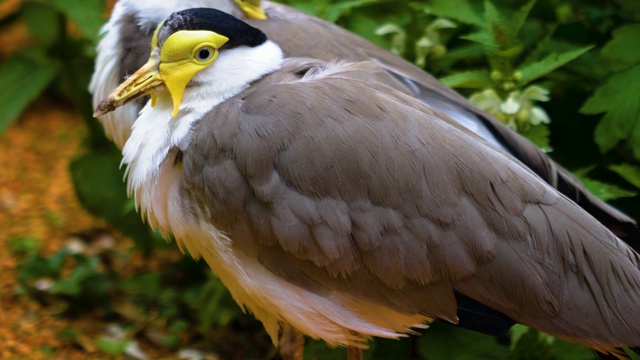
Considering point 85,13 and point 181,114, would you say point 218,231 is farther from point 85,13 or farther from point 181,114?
point 85,13

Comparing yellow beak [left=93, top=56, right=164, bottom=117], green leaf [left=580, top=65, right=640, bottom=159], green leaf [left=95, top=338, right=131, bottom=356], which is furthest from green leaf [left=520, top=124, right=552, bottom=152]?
green leaf [left=95, top=338, right=131, bottom=356]

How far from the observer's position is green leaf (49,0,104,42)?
12.5 feet

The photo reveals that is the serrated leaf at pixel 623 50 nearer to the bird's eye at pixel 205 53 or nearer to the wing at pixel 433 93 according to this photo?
the wing at pixel 433 93

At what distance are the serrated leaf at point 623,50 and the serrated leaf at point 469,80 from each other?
43cm

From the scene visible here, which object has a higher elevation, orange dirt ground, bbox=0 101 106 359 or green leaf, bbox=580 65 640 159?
green leaf, bbox=580 65 640 159

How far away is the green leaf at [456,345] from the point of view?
3.05 meters

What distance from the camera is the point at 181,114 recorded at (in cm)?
265

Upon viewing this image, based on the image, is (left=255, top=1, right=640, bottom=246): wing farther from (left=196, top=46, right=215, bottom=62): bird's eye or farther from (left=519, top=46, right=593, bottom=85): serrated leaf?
(left=196, top=46, right=215, bottom=62): bird's eye

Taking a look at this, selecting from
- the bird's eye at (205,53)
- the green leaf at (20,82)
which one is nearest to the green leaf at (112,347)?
the green leaf at (20,82)

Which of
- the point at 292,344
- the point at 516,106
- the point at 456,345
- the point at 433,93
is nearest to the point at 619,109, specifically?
the point at 516,106

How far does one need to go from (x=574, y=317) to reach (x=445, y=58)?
128cm

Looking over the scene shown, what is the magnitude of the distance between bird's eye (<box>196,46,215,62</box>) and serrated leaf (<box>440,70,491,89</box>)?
37.8 inches

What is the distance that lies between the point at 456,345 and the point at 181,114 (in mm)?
1224

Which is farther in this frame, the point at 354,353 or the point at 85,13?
the point at 85,13
